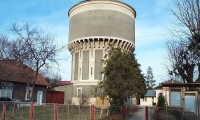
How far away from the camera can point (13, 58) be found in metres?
26.2

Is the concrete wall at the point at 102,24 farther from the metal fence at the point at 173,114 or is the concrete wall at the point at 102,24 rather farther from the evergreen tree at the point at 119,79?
the metal fence at the point at 173,114

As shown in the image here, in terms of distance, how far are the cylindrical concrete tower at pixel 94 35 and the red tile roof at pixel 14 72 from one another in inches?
499

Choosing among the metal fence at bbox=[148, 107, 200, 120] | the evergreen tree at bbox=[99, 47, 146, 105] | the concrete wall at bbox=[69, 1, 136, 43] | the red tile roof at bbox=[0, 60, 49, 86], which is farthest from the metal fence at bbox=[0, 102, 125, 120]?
the concrete wall at bbox=[69, 1, 136, 43]

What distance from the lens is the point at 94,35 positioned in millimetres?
41219

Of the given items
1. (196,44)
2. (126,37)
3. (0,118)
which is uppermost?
(126,37)

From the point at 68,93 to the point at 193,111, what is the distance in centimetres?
2737

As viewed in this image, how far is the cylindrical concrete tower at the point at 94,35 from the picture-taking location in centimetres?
4122

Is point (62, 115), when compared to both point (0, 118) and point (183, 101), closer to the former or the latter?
point (0, 118)

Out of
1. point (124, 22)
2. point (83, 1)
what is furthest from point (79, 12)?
point (124, 22)

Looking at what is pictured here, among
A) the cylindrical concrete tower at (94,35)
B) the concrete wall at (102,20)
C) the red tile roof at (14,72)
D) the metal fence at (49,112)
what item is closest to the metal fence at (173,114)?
the metal fence at (49,112)

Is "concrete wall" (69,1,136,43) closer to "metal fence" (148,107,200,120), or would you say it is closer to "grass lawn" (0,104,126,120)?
"metal fence" (148,107,200,120)

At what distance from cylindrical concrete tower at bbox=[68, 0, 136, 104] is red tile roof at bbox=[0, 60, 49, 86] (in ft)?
41.6

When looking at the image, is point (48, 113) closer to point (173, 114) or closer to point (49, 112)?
point (49, 112)

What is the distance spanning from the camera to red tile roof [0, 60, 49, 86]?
26797 mm
